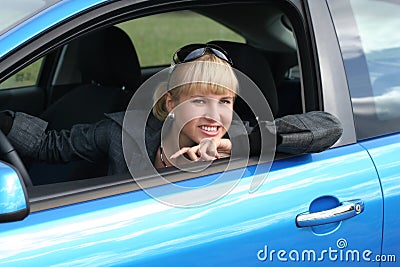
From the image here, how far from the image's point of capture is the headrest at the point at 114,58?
3.64m

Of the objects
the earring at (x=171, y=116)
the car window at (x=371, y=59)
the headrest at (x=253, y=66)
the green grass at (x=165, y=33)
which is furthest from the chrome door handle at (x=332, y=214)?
the green grass at (x=165, y=33)

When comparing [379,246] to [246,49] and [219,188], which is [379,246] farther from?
[246,49]

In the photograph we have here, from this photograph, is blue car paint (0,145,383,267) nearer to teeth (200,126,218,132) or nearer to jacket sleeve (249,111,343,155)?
jacket sleeve (249,111,343,155)

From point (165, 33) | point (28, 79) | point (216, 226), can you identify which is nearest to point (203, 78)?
point (216, 226)

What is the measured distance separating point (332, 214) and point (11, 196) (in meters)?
0.92

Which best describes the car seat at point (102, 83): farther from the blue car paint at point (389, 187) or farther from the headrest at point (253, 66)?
the blue car paint at point (389, 187)

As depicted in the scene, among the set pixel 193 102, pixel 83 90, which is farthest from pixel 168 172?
pixel 83 90

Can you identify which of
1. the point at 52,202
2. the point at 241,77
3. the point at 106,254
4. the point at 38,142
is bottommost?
the point at 106,254

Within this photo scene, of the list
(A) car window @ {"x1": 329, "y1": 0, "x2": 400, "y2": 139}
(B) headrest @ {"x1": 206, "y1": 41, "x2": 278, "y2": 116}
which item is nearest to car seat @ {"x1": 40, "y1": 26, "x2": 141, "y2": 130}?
(B) headrest @ {"x1": 206, "y1": 41, "x2": 278, "y2": 116}

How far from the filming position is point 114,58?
12.0 feet

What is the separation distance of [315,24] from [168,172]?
0.70 metres

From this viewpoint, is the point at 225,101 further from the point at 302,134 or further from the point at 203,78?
the point at 302,134

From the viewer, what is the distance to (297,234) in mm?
2275

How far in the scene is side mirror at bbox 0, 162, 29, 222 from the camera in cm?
188
